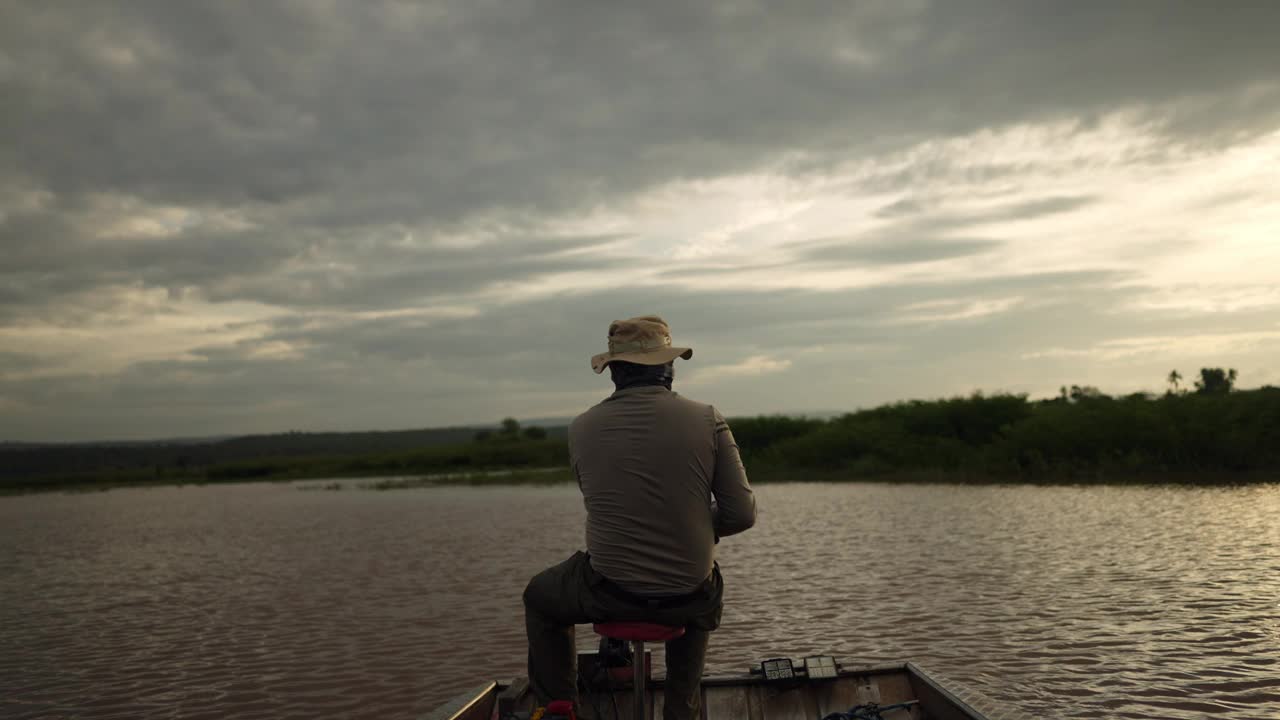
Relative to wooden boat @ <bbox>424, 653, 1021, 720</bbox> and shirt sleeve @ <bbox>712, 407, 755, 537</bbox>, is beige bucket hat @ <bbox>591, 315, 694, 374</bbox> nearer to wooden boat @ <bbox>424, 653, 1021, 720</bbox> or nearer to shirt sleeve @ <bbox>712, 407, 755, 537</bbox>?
shirt sleeve @ <bbox>712, 407, 755, 537</bbox>

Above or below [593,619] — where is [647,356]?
above

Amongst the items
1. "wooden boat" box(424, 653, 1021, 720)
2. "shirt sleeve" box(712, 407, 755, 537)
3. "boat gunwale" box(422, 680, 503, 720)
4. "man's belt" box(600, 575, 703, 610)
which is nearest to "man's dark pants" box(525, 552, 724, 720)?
"man's belt" box(600, 575, 703, 610)

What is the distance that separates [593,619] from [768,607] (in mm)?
6655

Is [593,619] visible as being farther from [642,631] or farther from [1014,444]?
[1014,444]

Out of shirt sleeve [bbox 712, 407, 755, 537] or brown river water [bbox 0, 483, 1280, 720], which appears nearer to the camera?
shirt sleeve [bbox 712, 407, 755, 537]

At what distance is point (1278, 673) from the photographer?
678cm

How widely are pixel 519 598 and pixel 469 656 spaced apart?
8.81 feet

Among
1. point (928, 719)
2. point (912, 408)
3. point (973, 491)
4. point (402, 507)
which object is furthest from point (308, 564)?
point (912, 408)

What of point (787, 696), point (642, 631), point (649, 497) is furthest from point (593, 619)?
point (787, 696)

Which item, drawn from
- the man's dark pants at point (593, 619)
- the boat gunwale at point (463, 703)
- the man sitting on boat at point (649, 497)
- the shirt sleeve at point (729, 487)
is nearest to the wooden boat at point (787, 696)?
the boat gunwale at point (463, 703)

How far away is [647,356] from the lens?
4.04m

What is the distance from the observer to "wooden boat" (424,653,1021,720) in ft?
16.6

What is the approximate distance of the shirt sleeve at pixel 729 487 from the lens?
13.0 feet

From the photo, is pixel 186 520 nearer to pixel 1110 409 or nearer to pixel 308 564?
pixel 308 564
